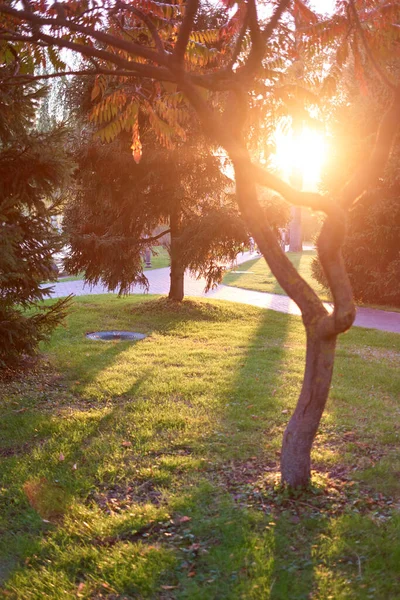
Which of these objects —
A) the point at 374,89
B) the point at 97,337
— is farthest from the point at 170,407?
the point at 374,89

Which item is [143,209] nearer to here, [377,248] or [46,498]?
[377,248]

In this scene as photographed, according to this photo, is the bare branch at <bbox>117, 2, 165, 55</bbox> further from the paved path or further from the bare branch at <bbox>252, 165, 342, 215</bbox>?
the paved path

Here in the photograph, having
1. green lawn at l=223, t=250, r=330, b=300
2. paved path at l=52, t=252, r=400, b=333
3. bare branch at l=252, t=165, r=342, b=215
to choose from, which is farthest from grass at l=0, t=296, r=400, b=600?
green lawn at l=223, t=250, r=330, b=300

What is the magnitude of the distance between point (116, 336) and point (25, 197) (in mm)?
4484

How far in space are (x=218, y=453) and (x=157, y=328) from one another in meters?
7.06

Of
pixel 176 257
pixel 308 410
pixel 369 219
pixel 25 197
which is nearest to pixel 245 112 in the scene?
pixel 308 410

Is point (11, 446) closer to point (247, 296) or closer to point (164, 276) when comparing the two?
point (247, 296)

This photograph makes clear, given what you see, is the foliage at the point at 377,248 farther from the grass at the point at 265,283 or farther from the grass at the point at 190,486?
the grass at the point at 190,486

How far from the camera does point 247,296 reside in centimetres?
1842

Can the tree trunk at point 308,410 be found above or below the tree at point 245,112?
below

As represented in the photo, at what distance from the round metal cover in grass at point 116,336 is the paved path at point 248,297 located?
217 cm

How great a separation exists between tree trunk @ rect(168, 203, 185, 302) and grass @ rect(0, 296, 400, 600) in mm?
5074

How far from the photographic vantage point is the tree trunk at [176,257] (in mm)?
13336

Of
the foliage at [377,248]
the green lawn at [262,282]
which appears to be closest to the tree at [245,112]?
the foliage at [377,248]
